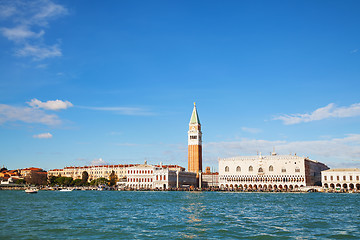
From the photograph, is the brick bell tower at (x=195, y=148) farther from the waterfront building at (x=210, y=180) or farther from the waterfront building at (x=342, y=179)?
the waterfront building at (x=342, y=179)

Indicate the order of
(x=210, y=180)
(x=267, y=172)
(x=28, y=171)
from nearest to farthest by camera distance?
(x=267, y=172)
(x=210, y=180)
(x=28, y=171)

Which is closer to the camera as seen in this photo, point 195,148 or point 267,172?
point 267,172

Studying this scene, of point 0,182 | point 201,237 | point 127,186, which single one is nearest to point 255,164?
point 127,186

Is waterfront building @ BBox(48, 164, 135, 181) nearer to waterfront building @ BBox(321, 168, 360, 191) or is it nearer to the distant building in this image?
the distant building

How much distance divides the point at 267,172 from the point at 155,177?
29.6 m

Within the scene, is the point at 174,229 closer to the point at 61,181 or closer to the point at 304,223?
the point at 304,223

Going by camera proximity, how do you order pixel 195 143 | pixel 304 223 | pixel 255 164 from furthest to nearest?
pixel 195 143 < pixel 255 164 < pixel 304 223

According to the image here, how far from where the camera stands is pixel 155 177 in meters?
105

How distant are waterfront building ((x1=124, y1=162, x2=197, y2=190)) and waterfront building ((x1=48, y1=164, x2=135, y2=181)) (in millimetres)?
9994

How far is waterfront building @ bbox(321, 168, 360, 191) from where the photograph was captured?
297ft

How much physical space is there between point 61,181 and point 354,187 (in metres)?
78.3

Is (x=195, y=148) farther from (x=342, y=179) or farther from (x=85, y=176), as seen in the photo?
(x=342, y=179)

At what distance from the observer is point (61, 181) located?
113 meters

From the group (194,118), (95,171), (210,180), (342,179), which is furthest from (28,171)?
(342,179)
